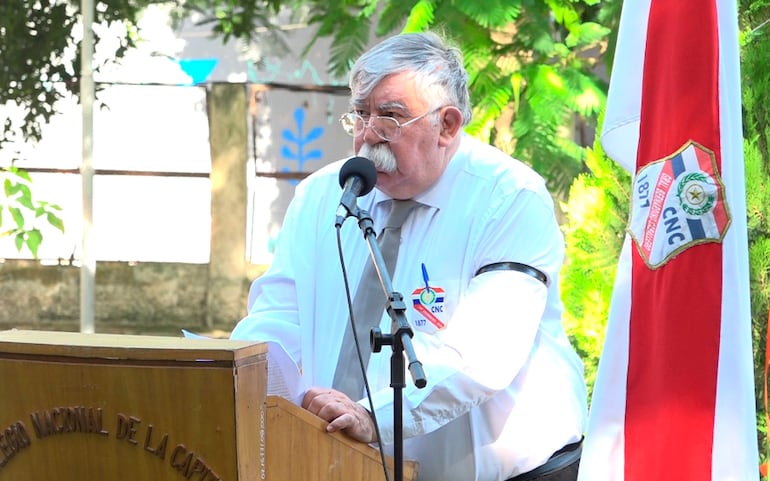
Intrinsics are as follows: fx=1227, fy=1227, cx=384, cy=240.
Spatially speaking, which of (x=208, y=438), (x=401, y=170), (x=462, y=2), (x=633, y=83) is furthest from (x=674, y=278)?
(x=462, y=2)

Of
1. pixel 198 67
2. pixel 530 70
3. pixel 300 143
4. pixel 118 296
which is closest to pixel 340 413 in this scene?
pixel 530 70

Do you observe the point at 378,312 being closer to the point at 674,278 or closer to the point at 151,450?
the point at 674,278

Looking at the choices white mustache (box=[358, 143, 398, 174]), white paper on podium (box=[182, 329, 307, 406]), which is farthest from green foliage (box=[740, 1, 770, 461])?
white paper on podium (box=[182, 329, 307, 406])

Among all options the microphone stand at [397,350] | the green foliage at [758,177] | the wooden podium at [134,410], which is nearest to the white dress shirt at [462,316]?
the microphone stand at [397,350]

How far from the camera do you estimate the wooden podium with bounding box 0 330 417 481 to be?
7.84 ft

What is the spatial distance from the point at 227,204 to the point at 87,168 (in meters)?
2.50

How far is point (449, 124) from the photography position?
341cm

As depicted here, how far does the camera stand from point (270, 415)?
256 cm

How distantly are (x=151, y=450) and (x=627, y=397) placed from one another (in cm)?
139

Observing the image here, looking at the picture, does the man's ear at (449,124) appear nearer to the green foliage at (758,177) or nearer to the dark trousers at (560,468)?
the dark trousers at (560,468)

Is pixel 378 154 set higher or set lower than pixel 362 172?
higher

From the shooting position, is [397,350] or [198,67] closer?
[397,350]

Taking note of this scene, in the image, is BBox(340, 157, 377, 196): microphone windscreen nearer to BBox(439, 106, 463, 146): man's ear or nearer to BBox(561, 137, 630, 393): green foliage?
BBox(439, 106, 463, 146): man's ear

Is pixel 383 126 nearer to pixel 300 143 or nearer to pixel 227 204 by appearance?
pixel 227 204
